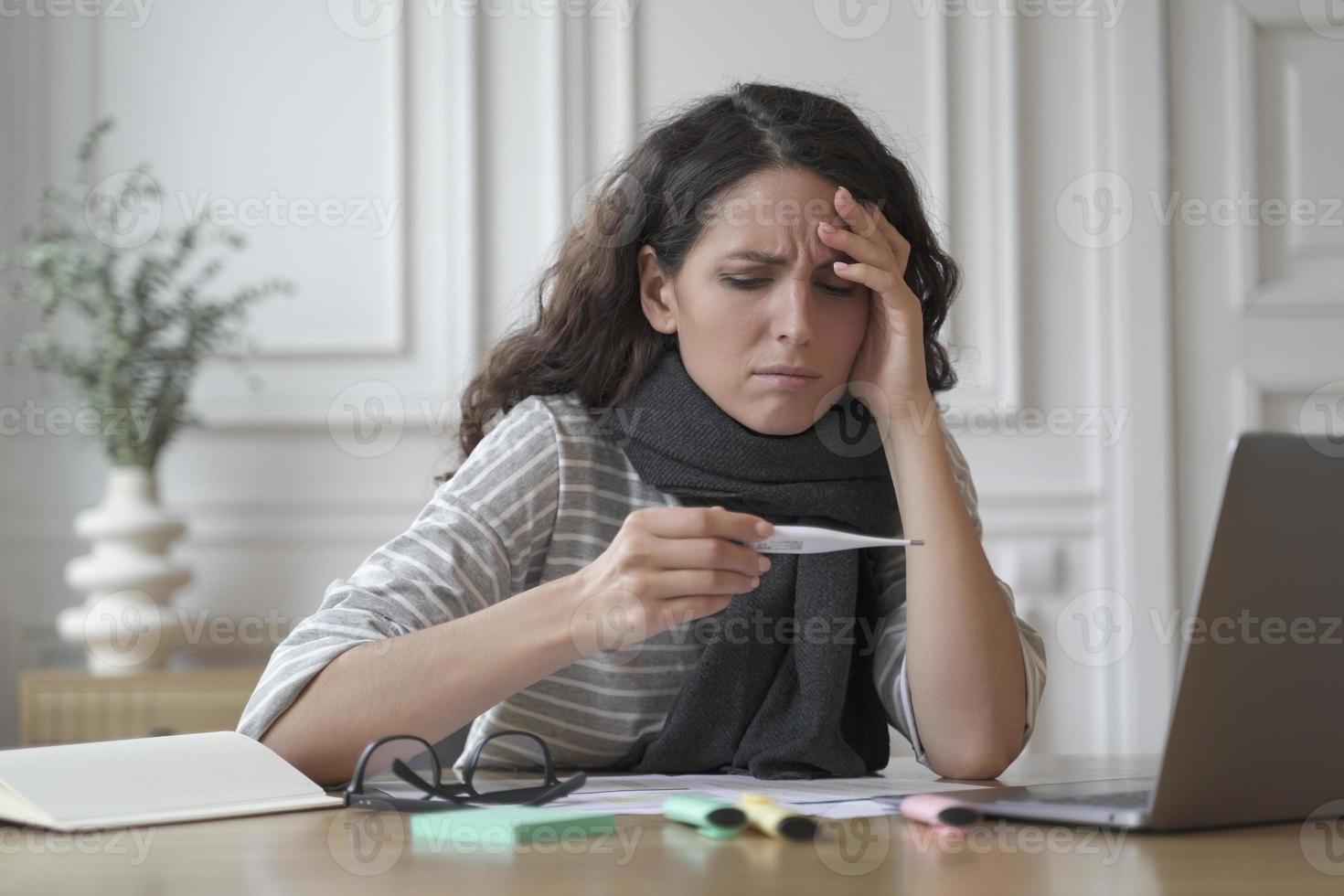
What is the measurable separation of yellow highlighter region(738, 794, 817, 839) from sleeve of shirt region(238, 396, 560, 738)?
479 mm

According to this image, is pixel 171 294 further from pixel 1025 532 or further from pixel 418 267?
pixel 1025 532

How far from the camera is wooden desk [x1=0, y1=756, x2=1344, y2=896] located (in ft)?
2.38

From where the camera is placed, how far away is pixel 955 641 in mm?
1364

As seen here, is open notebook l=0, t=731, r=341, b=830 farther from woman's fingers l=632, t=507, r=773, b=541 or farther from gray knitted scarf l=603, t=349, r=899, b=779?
gray knitted scarf l=603, t=349, r=899, b=779

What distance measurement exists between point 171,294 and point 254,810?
1924 mm

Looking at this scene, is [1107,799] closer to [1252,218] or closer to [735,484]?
[735,484]

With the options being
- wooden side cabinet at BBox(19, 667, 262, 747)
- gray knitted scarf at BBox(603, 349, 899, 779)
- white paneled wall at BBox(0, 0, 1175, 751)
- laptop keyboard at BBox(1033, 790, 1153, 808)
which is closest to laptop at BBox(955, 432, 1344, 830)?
laptop keyboard at BBox(1033, 790, 1153, 808)

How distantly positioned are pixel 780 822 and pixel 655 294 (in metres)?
0.85

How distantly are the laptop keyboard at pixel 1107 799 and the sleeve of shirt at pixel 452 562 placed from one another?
597 millimetres

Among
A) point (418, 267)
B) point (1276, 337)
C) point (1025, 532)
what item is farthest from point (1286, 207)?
point (418, 267)

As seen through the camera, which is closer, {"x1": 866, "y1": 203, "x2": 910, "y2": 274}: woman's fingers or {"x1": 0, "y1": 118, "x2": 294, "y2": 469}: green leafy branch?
{"x1": 866, "y1": 203, "x2": 910, "y2": 274}: woman's fingers

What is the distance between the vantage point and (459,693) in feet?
3.93

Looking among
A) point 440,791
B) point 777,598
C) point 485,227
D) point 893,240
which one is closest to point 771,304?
point 893,240

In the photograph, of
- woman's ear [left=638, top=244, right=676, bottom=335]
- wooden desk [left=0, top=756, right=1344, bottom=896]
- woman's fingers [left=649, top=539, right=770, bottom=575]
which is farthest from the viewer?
woman's ear [left=638, top=244, right=676, bottom=335]
